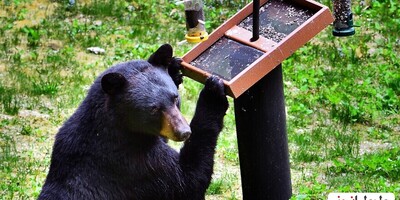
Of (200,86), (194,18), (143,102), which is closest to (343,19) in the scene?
(194,18)

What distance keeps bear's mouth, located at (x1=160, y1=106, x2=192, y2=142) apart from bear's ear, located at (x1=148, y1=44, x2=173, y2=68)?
0.48m

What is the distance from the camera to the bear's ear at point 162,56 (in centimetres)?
708

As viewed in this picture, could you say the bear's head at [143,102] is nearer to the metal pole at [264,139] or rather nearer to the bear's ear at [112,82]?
the bear's ear at [112,82]

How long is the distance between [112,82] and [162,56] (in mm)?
531

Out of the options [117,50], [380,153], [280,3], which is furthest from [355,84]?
[280,3]

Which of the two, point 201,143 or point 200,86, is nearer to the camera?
point 201,143

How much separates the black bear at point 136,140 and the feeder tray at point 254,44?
0.60 ft

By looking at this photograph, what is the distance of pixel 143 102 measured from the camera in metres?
6.81

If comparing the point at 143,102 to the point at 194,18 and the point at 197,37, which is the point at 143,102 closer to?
the point at 197,37

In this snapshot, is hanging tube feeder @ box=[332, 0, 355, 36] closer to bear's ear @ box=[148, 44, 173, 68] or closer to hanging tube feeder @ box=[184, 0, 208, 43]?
hanging tube feeder @ box=[184, 0, 208, 43]

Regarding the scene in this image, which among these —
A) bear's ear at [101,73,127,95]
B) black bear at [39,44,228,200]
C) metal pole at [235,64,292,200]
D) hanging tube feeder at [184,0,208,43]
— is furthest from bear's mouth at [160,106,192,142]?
hanging tube feeder at [184,0,208,43]

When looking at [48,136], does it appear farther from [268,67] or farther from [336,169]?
[268,67]

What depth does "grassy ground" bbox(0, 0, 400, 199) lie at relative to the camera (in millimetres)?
9359

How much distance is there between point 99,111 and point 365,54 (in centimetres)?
664
